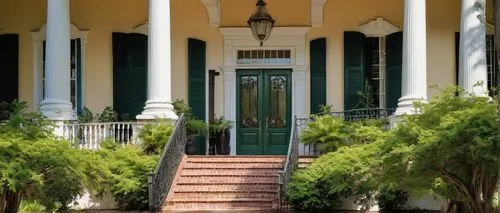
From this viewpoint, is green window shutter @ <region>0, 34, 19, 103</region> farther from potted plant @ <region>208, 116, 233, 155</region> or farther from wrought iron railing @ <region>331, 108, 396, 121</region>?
wrought iron railing @ <region>331, 108, 396, 121</region>

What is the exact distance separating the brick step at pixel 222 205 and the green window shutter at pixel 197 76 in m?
4.82

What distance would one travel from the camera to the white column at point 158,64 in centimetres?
1489

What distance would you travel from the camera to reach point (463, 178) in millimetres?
8805

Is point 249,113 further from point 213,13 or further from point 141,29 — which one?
point 141,29

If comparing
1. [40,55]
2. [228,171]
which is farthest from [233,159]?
[40,55]

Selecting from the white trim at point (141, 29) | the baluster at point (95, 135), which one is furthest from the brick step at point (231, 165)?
the white trim at point (141, 29)

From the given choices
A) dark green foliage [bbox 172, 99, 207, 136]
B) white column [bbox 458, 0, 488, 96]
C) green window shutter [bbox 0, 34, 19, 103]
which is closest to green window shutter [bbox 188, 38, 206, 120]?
dark green foliage [bbox 172, 99, 207, 136]

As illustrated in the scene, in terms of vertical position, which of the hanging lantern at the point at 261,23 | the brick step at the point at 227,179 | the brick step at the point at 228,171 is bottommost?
the brick step at the point at 227,179

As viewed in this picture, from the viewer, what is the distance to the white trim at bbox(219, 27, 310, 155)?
18.4 meters

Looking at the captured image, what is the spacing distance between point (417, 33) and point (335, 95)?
4024 mm

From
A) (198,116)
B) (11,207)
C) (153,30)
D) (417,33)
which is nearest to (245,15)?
(198,116)

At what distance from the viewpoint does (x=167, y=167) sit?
546 inches

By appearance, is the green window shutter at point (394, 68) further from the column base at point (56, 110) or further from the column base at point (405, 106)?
the column base at point (56, 110)

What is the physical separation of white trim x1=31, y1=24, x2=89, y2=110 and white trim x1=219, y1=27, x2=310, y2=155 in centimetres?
349
